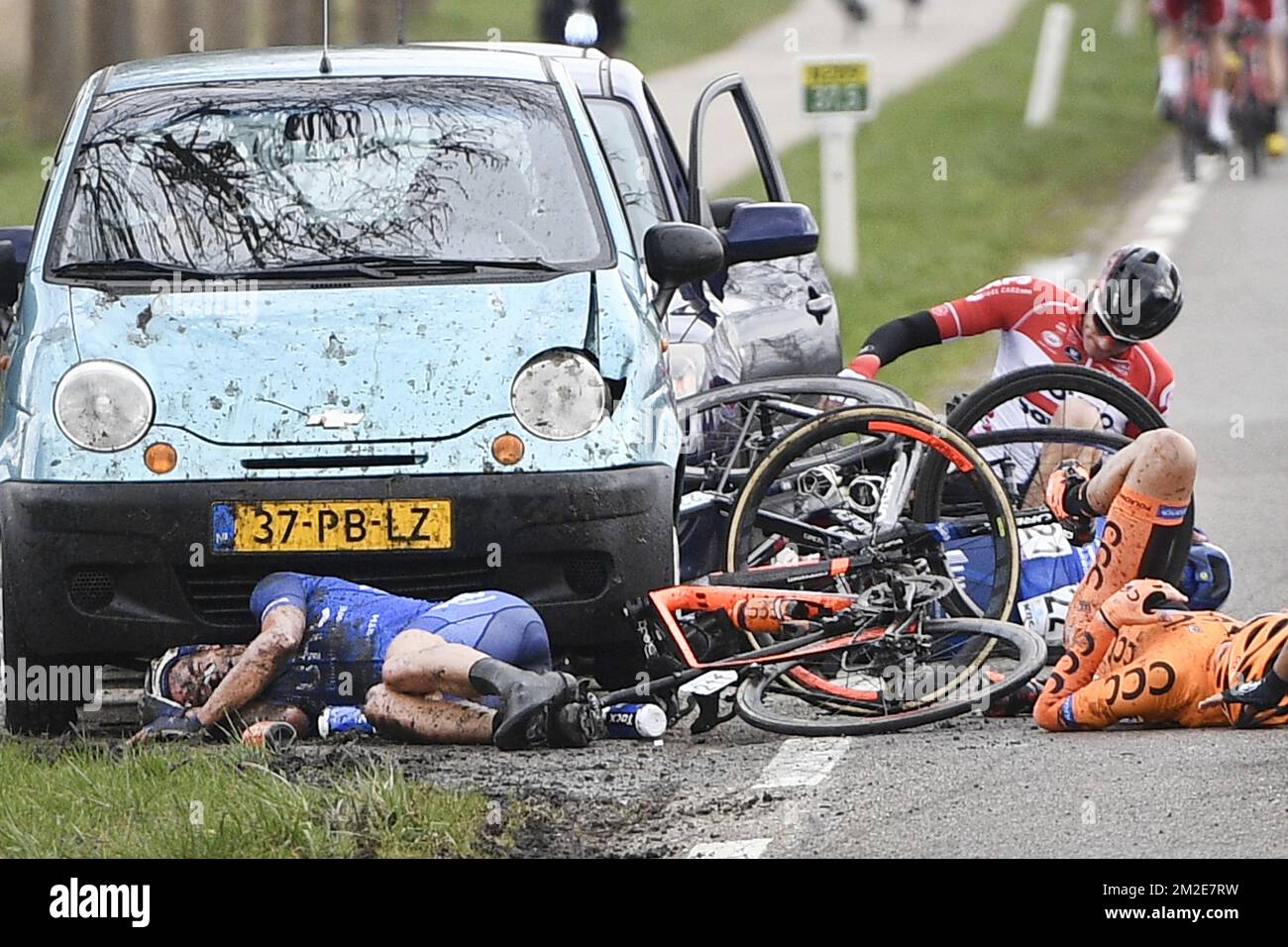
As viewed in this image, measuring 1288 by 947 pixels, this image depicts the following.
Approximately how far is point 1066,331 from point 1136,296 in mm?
403

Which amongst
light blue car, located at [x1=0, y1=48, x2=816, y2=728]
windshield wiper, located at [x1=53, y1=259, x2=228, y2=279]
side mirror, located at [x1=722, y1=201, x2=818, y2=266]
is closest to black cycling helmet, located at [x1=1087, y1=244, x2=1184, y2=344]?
side mirror, located at [x1=722, y1=201, x2=818, y2=266]

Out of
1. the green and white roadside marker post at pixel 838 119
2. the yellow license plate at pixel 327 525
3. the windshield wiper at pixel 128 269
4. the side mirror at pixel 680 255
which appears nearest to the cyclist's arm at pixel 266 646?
the yellow license plate at pixel 327 525

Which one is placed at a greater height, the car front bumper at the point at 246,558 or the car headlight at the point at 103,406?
the car headlight at the point at 103,406

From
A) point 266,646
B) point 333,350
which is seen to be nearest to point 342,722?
point 266,646

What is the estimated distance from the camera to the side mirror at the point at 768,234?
30.2ft

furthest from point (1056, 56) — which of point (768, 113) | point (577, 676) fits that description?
point (577, 676)

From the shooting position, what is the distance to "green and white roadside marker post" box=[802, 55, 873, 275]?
17172 mm

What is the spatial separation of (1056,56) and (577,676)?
804 inches

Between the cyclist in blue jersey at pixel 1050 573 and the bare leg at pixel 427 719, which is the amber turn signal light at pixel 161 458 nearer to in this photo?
the bare leg at pixel 427 719

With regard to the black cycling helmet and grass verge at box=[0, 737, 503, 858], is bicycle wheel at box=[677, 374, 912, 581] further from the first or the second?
grass verge at box=[0, 737, 503, 858]

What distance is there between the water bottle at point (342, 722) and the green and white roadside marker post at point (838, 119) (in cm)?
1000

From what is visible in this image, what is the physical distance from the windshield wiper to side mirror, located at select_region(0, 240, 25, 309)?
24cm

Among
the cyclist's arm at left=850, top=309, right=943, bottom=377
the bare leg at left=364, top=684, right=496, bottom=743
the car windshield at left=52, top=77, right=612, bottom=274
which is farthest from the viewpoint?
the cyclist's arm at left=850, top=309, right=943, bottom=377
